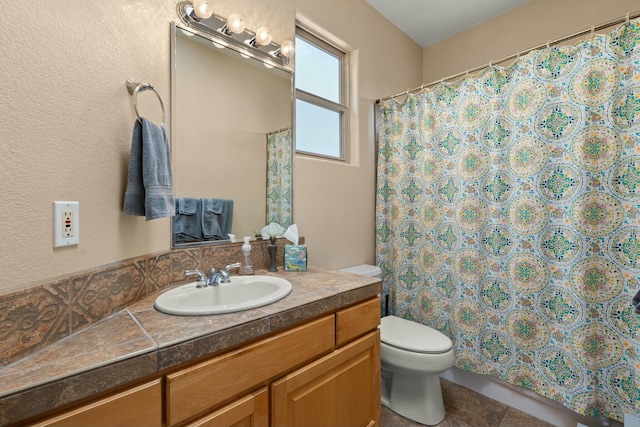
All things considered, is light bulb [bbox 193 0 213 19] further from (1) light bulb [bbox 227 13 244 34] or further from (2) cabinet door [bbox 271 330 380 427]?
(2) cabinet door [bbox 271 330 380 427]

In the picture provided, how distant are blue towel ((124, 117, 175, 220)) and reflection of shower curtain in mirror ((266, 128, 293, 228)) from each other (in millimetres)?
660

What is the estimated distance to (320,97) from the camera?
77.7 inches

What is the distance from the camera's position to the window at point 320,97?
185 centimetres

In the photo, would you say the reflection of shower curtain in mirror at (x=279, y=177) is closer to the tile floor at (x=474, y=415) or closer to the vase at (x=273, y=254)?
the vase at (x=273, y=254)

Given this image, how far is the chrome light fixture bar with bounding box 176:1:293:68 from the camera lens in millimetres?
1259

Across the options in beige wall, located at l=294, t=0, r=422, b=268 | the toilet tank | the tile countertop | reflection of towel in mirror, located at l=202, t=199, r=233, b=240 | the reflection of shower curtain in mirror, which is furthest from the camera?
the toilet tank

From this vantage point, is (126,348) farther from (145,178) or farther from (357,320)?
(357,320)

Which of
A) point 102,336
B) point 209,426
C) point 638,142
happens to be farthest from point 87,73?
point 638,142

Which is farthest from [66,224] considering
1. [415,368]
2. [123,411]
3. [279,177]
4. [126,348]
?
[415,368]

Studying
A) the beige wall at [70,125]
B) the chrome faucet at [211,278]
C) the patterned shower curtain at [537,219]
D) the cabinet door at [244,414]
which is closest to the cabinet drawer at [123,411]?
the cabinet door at [244,414]

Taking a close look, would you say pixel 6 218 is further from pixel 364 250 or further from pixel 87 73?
pixel 364 250

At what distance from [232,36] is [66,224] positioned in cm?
116

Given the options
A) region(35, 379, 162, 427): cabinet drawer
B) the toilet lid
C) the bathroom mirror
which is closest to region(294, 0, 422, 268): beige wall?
the bathroom mirror

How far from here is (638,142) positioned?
126cm
